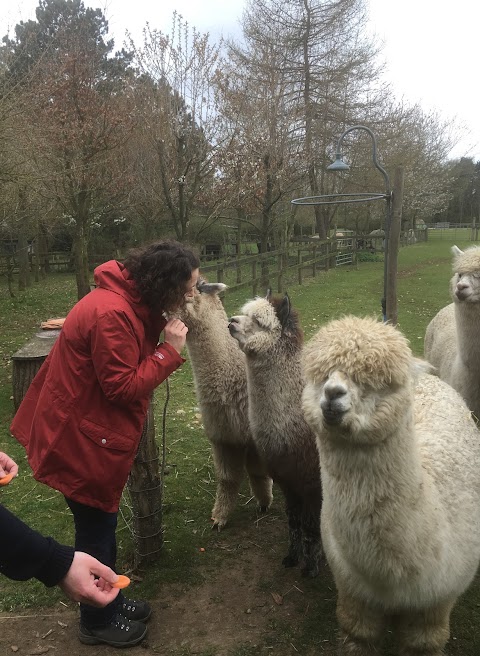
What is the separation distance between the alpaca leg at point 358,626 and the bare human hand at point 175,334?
4.88 ft

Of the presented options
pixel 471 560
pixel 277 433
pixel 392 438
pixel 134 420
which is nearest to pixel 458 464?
pixel 471 560

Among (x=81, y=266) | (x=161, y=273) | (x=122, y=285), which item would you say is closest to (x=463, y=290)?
(x=161, y=273)

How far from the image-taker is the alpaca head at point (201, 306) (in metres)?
3.81

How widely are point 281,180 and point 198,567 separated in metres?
12.1

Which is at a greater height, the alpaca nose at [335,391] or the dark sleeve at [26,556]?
the alpaca nose at [335,391]

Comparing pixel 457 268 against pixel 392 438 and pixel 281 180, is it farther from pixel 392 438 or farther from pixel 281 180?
pixel 281 180

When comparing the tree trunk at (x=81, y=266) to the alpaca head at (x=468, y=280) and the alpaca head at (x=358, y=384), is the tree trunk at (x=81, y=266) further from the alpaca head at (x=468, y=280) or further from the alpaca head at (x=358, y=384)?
the alpaca head at (x=358, y=384)

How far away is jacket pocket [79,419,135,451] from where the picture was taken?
96.2 inches

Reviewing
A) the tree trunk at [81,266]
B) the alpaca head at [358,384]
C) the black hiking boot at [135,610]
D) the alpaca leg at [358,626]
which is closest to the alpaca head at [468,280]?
the alpaca head at [358,384]

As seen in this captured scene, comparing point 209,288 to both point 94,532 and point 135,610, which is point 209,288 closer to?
point 94,532

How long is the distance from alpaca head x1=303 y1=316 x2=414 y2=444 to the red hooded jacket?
2.72 ft

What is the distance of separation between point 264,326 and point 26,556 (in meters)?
2.24

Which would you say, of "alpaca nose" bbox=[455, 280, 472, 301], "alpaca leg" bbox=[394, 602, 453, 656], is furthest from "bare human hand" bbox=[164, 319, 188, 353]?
"alpaca nose" bbox=[455, 280, 472, 301]

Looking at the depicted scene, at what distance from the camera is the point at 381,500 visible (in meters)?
2.02
